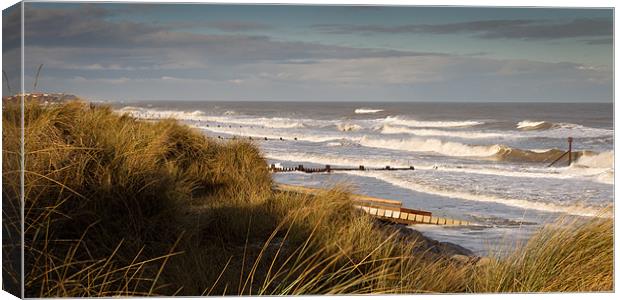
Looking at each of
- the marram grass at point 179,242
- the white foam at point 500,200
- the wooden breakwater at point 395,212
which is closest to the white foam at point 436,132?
the white foam at point 500,200

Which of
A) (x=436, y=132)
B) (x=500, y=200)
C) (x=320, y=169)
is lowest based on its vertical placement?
(x=500, y=200)

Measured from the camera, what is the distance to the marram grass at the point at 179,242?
5.13 meters

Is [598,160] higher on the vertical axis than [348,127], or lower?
lower

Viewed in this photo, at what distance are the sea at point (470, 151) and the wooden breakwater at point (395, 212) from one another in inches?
1.4

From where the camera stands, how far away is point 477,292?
5.44 m

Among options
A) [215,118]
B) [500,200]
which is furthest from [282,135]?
[500,200]

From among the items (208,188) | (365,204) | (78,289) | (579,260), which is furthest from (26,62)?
(579,260)

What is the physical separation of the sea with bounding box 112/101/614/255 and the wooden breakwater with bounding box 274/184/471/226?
0.12 ft

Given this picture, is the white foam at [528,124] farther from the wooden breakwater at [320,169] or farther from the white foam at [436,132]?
the wooden breakwater at [320,169]

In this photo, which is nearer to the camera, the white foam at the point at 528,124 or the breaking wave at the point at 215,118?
the white foam at the point at 528,124

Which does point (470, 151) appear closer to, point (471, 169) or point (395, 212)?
point (471, 169)

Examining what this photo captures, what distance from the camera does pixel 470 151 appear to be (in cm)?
589

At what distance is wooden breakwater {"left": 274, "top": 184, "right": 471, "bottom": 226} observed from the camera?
19.9 feet

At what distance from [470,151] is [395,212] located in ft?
2.02
